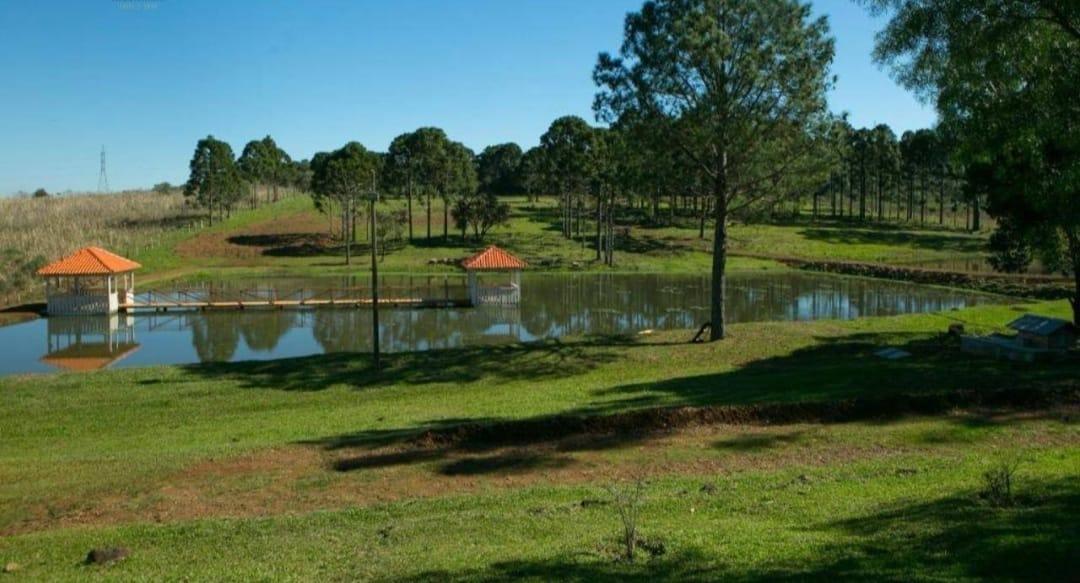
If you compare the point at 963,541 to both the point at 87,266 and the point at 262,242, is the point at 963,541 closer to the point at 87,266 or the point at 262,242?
the point at 87,266

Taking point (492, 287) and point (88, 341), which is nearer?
point (88, 341)

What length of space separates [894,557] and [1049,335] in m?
16.4

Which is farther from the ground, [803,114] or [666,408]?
[803,114]

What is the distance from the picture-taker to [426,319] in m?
37.7

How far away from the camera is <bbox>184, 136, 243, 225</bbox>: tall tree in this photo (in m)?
83.1

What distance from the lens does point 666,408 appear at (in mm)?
15570

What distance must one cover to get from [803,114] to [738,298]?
1988cm

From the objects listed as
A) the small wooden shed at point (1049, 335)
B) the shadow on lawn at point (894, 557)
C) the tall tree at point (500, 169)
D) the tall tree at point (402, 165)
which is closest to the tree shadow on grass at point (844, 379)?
the small wooden shed at point (1049, 335)

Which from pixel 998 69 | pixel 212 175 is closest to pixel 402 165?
pixel 212 175

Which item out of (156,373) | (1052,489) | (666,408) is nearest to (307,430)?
(666,408)

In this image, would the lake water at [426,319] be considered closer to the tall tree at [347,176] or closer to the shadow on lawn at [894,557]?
the tall tree at [347,176]

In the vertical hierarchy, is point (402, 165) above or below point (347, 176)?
above

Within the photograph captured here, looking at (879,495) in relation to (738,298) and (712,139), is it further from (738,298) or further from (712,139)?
(738,298)

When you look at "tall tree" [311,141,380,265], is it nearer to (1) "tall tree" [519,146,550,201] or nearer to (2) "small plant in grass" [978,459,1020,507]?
(1) "tall tree" [519,146,550,201]
